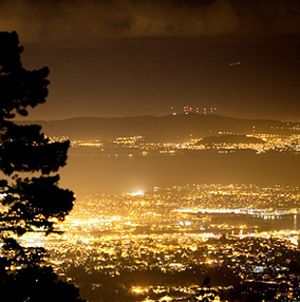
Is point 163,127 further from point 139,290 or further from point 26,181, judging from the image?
point 26,181

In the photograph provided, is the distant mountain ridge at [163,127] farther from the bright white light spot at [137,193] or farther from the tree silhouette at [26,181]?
the tree silhouette at [26,181]

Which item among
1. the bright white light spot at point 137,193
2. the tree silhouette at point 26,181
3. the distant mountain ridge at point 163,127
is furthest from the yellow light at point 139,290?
the distant mountain ridge at point 163,127

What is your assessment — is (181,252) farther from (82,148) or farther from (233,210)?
(82,148)

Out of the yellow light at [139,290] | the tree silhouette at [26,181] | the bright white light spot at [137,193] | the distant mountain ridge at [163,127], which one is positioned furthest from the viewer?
the distant mountain ridge at [163,127]

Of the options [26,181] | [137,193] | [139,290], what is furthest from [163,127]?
[26,181]

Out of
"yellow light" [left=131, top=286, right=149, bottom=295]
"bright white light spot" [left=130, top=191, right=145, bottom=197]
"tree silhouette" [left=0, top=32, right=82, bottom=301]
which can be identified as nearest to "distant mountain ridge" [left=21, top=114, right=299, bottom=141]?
"bright white light spot" [left=130, top=191, right=145, bottom=197]

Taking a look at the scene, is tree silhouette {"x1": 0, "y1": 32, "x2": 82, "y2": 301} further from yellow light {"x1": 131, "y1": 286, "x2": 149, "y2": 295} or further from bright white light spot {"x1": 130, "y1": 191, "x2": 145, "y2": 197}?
bright white light spot {"x1": 130, "y1": 191, "x2": 145, "y2": 197}
